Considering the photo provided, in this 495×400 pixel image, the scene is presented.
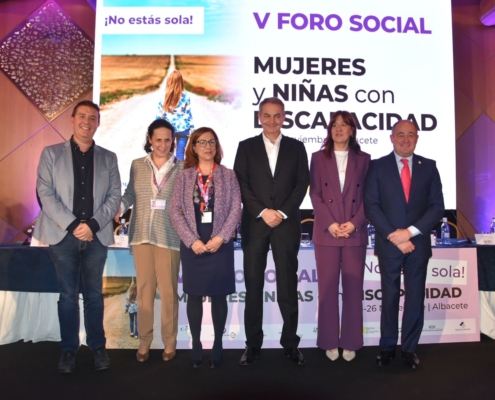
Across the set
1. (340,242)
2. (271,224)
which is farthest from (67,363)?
(340,242)

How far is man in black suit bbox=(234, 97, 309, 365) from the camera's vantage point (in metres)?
2.86

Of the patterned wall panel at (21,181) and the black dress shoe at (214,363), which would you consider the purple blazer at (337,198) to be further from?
the patterned wall panel at (21,181)

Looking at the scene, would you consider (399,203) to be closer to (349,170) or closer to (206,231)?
(349,170)

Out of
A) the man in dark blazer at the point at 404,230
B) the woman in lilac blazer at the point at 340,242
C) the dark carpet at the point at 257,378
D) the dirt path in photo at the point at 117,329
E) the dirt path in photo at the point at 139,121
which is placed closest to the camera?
the dark carpet at the point at 257,378

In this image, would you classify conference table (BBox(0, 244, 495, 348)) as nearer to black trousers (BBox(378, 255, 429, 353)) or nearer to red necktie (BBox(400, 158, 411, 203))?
black trousers (BBox(378, 255, 429, 353))

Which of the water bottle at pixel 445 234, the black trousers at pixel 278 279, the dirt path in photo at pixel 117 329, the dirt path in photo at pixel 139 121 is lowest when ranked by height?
the dirt path in photo at pixel 117 329

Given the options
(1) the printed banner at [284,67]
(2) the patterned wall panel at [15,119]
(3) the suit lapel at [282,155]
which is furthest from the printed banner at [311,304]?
(2) the patterned wall panel at [15,119]

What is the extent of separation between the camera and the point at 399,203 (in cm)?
288

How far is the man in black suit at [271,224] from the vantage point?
2.86 m

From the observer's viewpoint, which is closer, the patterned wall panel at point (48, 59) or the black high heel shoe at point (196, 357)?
the black high heel shoe at point (196, 357)

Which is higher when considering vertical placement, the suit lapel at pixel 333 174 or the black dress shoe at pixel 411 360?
the suit lapel at pixel 333 174

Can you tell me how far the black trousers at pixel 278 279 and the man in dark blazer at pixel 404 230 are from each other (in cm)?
59

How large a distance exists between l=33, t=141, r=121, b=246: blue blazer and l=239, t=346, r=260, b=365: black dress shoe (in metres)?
1.18

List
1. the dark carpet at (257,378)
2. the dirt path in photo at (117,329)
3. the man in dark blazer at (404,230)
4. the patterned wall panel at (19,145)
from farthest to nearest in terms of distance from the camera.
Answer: the patterned wall panel at (19,145)
the dirt path in photo at (117,329)
the man in dark blazer at (404,230)
the dark carpet at (257,378)
